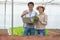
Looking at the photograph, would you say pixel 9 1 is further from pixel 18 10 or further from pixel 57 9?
pixel 57 9

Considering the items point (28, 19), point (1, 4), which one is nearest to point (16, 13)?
point (1, 4)

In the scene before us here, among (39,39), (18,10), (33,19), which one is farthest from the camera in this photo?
(18,10)

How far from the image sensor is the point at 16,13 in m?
10.3

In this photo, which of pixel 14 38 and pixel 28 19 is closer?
pixel 14 38

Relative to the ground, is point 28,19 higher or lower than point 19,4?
lower

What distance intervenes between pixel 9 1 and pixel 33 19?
255 inches

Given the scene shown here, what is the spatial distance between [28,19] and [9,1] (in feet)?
20.5

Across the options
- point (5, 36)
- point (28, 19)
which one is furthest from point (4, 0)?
point (5, 36)

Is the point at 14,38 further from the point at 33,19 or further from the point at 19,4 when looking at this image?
the point at 19,4

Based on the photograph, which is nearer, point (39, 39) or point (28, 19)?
point (39, 39)

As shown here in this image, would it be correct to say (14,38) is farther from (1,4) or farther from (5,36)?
(1,4)

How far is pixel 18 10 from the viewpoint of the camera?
10266 millimetres

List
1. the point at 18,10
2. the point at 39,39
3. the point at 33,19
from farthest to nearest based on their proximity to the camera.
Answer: the point at 18,10, the point at 33,19, the point at 39,39

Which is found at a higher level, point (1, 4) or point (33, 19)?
point (1, 4)
